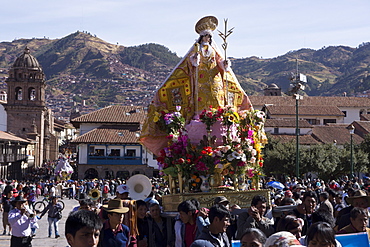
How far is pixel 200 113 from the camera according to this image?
13664mm

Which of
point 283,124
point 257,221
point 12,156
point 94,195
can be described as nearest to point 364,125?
point 283,124

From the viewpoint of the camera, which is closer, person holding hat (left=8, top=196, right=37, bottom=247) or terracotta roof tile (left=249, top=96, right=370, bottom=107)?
person holding hat (left=8, top=196, right=37, bottom=247)

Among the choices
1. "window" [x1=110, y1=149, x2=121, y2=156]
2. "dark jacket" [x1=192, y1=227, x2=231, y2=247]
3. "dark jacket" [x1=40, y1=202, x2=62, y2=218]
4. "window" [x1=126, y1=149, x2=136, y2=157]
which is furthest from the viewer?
"window" [x1=126, y1=149, x2=136, y2=157]

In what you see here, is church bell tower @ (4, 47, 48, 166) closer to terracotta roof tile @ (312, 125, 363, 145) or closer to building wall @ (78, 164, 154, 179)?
building wall @ (78, 164, 154, 179)

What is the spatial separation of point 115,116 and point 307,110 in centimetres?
2485

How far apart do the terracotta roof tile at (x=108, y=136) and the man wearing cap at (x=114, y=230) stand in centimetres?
5467

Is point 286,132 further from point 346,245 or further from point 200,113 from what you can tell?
point 346,245

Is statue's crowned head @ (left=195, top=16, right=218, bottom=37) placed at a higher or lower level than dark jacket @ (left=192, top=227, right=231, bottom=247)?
higher

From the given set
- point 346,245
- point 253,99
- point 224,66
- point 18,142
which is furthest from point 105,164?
point 346,245

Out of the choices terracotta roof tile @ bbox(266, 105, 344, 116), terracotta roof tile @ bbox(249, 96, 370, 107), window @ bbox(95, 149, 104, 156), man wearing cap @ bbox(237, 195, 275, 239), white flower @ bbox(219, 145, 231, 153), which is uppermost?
terracotta roof tile @ bbox(249, 96, 370, 107)

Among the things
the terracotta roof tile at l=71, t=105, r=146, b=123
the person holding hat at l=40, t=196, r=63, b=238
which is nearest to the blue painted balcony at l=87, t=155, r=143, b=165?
the terracotta roof tile at l=71, t=105, r=146, b=123

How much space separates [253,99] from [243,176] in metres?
78.9

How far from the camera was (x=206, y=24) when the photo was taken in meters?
14.3

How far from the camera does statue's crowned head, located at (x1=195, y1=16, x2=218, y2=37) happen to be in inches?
561
